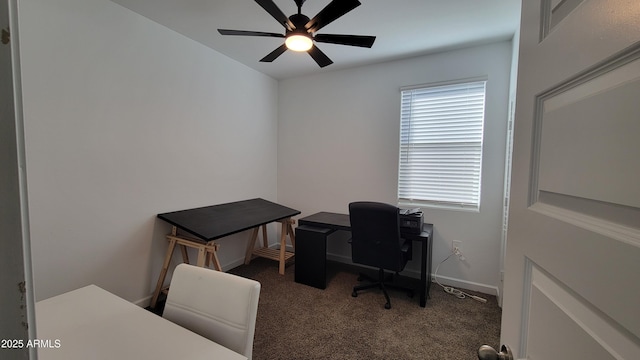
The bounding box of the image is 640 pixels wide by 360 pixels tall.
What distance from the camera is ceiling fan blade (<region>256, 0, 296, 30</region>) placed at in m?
1.58

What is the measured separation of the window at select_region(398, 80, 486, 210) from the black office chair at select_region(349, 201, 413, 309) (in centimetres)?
86

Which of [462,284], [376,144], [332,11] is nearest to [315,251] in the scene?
[376,144]

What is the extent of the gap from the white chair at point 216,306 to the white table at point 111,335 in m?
0.09

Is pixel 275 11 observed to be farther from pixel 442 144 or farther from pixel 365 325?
pixel 365 325

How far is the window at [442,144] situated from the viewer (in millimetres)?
2865

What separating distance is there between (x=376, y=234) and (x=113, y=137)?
249 cm

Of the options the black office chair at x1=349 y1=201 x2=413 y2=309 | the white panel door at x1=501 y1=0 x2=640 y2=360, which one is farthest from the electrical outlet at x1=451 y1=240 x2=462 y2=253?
the white panel door at x1=501 y1=0 x2=640 y2=360

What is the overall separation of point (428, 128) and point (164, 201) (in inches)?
119

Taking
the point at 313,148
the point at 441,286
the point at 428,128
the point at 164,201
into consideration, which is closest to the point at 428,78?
the point at 428,128

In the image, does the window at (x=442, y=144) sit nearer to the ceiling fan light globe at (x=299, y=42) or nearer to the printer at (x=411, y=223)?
the printer at (x=411, y=223)

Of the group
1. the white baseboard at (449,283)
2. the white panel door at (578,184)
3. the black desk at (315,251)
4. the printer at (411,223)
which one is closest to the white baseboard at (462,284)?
the white baseboard at (449,283)

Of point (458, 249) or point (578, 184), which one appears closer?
point (578, 184)

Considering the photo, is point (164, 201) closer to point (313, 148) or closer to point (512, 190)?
point (313, 148)

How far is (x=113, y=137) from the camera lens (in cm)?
221
